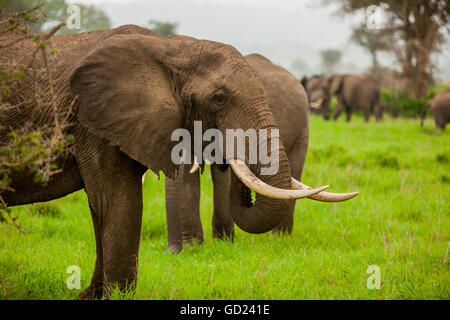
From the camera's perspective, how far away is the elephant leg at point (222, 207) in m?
5.16

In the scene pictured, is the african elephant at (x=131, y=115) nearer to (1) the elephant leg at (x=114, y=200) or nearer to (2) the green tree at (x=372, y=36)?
(1) the elephant leg at (x=114, y=200)

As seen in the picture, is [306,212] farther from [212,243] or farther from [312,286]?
[312,286]

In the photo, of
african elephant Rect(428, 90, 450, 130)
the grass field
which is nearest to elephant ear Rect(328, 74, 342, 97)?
african elephant Rect(428, 90, 450, 130)

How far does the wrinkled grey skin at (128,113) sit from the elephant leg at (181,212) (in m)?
1.70

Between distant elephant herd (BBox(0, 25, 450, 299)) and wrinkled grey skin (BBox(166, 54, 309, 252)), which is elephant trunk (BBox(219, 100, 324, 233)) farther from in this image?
wrinkled grey skin (BBox(166, 54, 309, 252))

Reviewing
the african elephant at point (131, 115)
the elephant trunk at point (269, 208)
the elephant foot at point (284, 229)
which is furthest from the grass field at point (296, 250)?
the elephant trunk at point (269, 208)

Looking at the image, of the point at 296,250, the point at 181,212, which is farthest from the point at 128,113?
the point at 296,250

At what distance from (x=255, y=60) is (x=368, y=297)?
8.58ft

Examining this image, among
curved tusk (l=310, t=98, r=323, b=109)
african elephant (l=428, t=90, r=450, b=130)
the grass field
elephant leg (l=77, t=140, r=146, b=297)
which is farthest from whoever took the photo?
curved tusk (l=310, t=98, r=323, b=109)

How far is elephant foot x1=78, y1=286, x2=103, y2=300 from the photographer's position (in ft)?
12.1

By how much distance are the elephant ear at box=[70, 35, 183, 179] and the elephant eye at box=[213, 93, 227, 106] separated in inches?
9.3

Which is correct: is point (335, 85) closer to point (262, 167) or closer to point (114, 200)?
point (262, 167)
